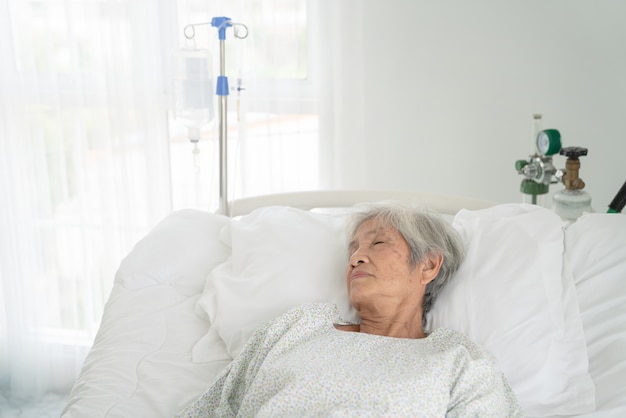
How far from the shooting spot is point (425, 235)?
1802 millimetres

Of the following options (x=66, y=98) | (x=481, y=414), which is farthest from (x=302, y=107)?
(x=481, y=414)

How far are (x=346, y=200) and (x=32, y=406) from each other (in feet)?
5.42

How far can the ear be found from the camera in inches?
70.3

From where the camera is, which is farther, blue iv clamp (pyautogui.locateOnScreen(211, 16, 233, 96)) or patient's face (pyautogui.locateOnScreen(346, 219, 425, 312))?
blue iv clamp (pyautogui.locateOnScreen(211, 16, 233, 96))

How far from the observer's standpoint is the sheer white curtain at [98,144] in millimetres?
2779

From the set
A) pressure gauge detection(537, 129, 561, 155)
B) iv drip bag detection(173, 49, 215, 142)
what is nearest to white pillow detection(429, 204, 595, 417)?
pressure gauge detection(537, 129, 561, 155)

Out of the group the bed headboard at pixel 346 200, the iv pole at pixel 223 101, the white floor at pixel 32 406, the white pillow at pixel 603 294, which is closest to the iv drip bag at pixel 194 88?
the iv pole at pixel 223 101

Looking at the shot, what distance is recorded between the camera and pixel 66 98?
9.61 ft

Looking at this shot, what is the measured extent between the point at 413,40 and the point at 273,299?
121 centimetres

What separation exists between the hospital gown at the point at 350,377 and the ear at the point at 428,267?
0.14m

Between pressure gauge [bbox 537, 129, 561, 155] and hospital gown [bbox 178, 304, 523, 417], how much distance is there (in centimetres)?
68

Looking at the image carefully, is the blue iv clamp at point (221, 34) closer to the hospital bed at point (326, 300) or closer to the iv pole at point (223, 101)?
the iv pole at point (223, 101)

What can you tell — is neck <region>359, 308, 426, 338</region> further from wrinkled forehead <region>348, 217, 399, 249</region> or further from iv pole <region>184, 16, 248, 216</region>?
iv pole <region>184, 16, 248, 216</region>

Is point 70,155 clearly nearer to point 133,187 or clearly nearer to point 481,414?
point 133,187
